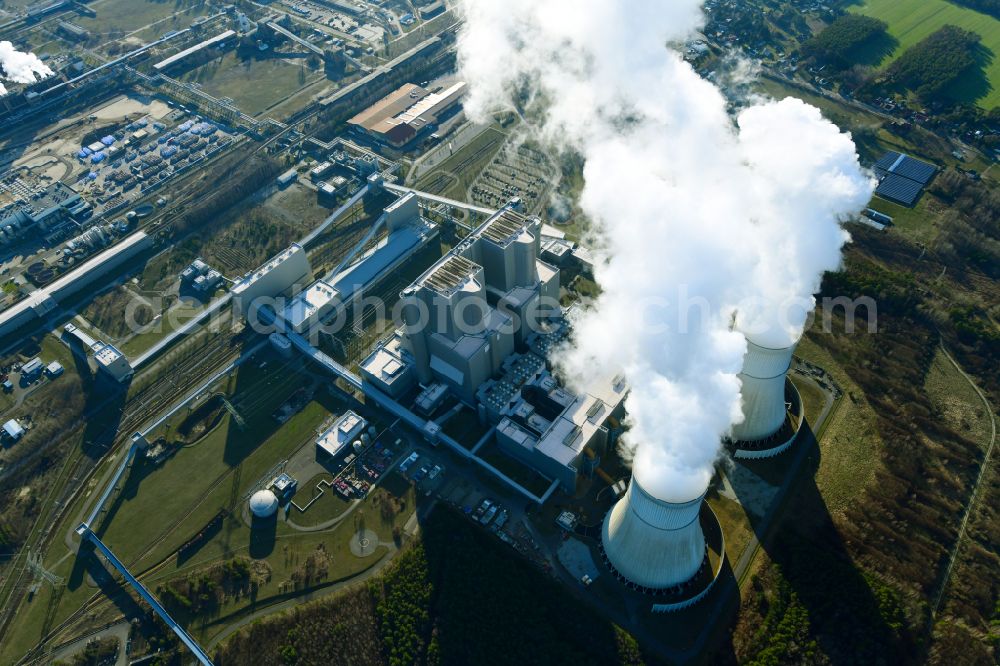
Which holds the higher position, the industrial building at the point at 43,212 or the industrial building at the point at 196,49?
the industrial building at the point at 196,49

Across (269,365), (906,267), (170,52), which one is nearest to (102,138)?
(170,52)

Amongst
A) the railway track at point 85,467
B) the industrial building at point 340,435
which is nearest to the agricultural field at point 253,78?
the railway track at point 85,467

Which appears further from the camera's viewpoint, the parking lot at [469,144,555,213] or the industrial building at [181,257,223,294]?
the parking lot at [469,144,555,213]

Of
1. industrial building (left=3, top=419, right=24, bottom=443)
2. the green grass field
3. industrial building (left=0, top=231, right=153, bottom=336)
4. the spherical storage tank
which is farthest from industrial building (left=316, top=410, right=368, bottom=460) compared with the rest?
the green grass field

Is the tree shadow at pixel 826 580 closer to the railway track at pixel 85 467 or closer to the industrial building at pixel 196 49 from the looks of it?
the railway track at pixel 85 467

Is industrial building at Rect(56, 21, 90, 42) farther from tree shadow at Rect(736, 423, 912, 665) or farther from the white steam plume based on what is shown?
tree shadow at Rect(736, 423, 912, 665)

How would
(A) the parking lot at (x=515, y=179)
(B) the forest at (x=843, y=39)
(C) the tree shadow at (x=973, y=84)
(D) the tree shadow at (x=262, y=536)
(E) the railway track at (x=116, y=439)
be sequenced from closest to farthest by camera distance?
1. (E) the railway track at (x=116, y=439)
2. (D) the tree shadow at (x=262, y=536)
3. (A) the parking lot at (x=515, y=179)
4. (C) the tree shadow at (x=973, y=84)
5. (B) the forest at (x=843, y=39)

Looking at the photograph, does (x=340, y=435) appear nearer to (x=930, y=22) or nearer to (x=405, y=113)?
(x=405, y=113)
